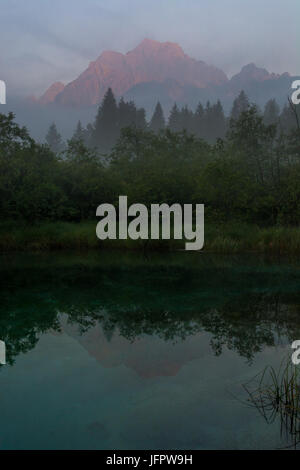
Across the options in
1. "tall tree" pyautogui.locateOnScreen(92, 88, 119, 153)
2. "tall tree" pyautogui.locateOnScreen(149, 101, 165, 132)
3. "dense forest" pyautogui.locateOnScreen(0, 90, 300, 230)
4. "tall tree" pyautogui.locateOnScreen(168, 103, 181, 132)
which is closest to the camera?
"dense forest" pyautogui.locateOnScreen(0, 90, 300, 230)

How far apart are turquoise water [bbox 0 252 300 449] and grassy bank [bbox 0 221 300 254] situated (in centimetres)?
608

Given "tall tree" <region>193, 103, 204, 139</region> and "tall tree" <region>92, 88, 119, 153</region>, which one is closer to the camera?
"tall tree" <region>92, 88, 119, 153</region>

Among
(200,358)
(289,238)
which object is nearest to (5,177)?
(289,238)

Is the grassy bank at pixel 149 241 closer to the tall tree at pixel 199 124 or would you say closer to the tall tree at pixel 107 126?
the tall tree at pixel 107 126

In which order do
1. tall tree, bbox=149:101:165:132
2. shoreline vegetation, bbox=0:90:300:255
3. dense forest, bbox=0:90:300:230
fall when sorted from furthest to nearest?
tall tree, bbox=149:101:165:132 → dense forest, bbox=0:90:300:230 → shoreline vegetation, bbox=0:90:300:255

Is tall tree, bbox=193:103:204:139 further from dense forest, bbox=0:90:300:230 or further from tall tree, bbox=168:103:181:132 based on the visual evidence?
dense forest, bbox=0:90:300:230

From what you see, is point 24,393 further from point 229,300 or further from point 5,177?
point 5,177

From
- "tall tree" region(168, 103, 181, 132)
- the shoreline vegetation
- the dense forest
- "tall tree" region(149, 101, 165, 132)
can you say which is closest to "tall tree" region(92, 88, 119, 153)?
"tall tree" region(149, 101, 165, 132)

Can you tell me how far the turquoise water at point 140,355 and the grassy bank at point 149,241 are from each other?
6.08 meters

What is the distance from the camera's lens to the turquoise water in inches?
167

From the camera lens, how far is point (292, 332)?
798 cm

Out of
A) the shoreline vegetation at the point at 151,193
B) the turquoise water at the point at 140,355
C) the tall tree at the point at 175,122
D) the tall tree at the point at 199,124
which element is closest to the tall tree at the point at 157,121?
the tall tree at the point at 175,122

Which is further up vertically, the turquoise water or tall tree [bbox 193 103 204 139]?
Result: tall tree [bbox 193 103 204 139]

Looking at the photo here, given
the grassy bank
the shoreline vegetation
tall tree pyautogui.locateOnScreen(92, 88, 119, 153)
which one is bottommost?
the grassy bank
